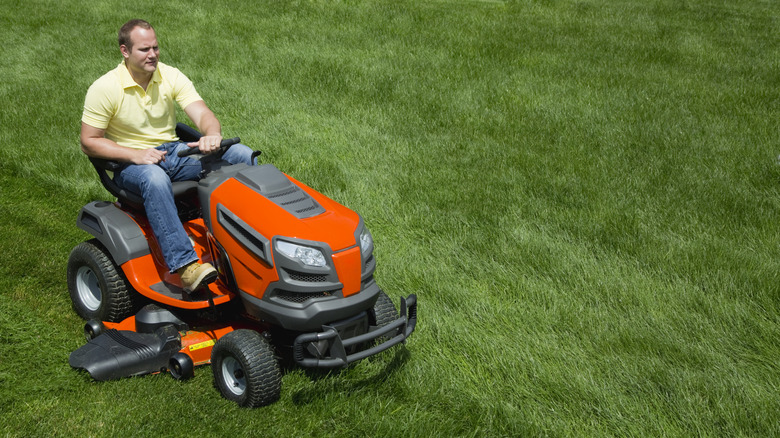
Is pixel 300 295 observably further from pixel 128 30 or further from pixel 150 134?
pixel 128 30

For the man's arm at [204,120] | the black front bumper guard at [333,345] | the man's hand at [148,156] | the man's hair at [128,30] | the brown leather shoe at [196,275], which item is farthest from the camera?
the man's arm at [204,120]

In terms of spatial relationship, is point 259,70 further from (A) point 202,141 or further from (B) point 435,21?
(A) point 202,141

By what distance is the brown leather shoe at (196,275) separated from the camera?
364 centimetres

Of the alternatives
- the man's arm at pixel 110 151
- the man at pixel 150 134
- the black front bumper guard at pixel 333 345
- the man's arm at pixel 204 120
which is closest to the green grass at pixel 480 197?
the black front bumper guard at pixel 333 345

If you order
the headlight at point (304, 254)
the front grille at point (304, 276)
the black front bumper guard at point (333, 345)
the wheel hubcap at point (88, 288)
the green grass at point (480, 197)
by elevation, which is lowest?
the green grass at point (480, 197)

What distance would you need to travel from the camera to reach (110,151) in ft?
12.6

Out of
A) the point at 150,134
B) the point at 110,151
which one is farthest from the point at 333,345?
the point at 150,134

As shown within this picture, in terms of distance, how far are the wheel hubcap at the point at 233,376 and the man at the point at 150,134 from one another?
40 cm

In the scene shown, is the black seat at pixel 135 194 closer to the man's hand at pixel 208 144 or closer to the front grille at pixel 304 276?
the man's hand at pixel 208 144

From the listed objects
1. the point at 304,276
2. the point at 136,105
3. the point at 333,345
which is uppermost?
the point at 136,105

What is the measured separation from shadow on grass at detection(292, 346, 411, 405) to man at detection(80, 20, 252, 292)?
A: 0.70m

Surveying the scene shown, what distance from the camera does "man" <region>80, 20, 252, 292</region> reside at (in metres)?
3.69

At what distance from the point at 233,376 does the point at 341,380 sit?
1.66ft

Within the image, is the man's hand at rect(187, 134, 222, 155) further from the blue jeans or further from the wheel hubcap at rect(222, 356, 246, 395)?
the wheel hubcap at rect(222, 356, 246, 395)
